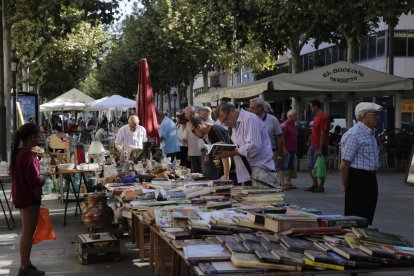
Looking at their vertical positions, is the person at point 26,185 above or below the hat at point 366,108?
below

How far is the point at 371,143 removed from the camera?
6.30m

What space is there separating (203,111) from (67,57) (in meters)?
28.3

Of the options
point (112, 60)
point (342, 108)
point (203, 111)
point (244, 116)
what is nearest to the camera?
point (244, 116)

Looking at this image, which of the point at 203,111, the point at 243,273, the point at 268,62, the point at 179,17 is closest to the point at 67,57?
the point at 179,17

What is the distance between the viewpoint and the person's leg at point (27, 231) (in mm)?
6512

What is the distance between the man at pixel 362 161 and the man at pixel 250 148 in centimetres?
114

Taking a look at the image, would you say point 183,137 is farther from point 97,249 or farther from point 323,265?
point 323,265

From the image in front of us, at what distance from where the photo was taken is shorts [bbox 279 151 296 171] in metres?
12.9

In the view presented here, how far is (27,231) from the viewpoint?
655cm

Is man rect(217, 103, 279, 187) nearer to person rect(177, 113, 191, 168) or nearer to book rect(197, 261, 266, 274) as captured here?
book rect(197, 261, 266, 274)

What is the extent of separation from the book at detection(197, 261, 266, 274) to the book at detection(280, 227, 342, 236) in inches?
27.7

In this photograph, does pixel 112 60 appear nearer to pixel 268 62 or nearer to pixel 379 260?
pixel 268 62

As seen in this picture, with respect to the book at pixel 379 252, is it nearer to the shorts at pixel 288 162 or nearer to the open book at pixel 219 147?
the open book at pixel 219 147

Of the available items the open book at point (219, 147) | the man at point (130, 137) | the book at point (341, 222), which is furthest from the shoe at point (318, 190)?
the book at point (341, 222)
